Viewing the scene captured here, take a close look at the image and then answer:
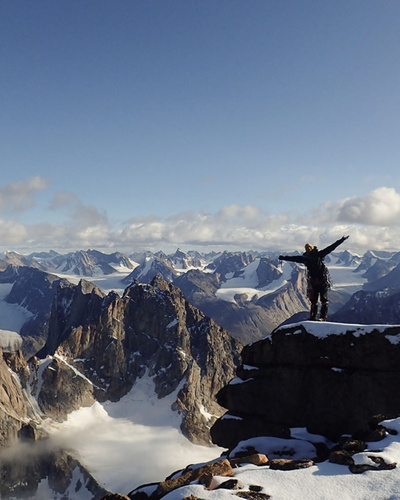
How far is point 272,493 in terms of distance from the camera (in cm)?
1196

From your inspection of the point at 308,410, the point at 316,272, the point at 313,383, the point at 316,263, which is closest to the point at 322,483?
the point at 308,410

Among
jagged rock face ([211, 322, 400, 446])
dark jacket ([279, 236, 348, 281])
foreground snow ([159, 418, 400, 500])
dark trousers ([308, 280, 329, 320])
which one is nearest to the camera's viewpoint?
foreground snow ([159, 418, 400, 500])

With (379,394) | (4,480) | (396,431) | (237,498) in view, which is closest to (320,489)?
(237,498)

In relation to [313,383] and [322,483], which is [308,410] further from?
[322,483]

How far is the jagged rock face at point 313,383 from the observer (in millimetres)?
21594

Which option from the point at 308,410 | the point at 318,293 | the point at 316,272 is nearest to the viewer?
the point at 308,410

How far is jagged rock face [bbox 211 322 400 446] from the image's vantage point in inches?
850

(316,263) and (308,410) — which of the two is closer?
(308,410)

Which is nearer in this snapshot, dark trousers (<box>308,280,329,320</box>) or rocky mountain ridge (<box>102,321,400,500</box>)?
rocky mountain ridge (<box>102,321,400,500</box>)

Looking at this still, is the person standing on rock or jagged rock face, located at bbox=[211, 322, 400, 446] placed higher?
the person standing on rock

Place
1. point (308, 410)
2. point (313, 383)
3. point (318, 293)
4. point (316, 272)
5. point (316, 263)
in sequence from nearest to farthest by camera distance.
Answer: point (308, 410) < point (313, 383) < point (316, 263) < point (316, 272) < point (318, 293)

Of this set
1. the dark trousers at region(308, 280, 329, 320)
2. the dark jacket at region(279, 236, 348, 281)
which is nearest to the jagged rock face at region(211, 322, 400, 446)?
the dark trousers at region(308, 280, 329, 320)

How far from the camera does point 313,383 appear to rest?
77.6 ft

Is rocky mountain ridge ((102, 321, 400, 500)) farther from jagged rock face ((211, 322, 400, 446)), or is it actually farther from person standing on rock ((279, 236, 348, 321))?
person standing on rock ((279, 236, 348, 321))
